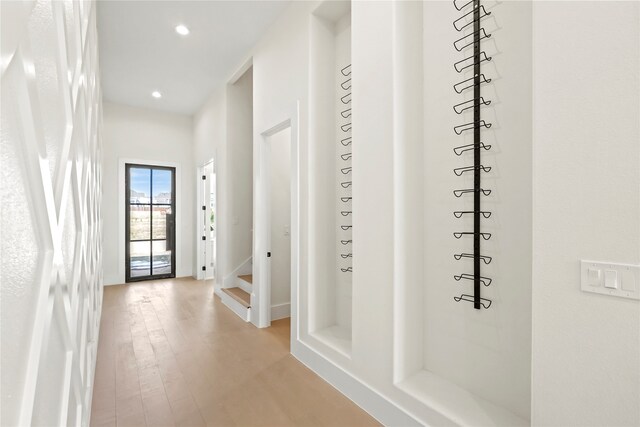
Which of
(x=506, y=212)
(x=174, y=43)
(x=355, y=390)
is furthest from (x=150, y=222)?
(x=506, y=212)

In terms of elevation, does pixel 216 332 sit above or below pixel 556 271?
below

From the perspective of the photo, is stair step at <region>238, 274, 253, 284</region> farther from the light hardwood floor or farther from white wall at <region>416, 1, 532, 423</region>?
white wall at <region>416, 1, 532, 423</region>

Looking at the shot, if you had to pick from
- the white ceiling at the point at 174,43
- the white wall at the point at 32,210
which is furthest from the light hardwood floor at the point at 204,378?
the white ceiling at the point at 174,43

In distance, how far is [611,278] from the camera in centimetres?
109

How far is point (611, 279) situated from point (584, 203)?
0.28 metres

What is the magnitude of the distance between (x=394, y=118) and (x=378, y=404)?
1.80m

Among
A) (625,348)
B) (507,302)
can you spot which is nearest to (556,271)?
(625,348)

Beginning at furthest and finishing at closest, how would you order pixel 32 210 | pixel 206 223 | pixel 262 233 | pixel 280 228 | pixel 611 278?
1. pixel 206 223
2. pixel 280 228
3. pixel 262 233
4. pixel 611 278
5. pixel 32 210

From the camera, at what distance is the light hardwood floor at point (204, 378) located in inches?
79.6

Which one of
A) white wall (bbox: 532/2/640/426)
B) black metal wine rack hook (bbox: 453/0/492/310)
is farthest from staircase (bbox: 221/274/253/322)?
white wall (bbox: 532/2/640/426)

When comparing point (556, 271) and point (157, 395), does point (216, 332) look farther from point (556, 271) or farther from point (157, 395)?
point (556, 271)

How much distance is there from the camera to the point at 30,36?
0.56 m

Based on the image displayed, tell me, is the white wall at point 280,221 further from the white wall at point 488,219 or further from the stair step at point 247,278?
the white wall at point 488,219

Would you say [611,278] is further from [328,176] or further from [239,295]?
[239,295]
